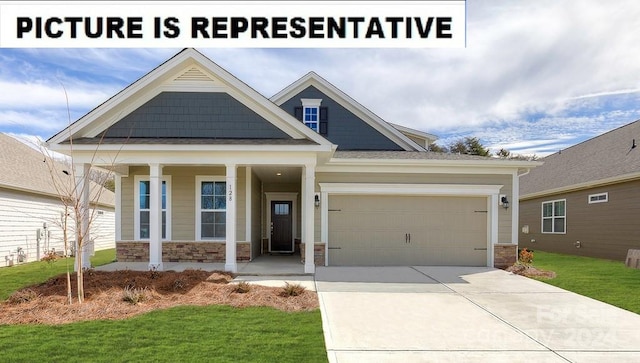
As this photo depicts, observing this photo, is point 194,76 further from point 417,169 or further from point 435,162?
point 435,162

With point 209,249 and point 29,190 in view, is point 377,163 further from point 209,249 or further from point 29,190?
point 29,190

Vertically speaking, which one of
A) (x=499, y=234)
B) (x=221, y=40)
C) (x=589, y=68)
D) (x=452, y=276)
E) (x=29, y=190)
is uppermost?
(x=589, y=68)

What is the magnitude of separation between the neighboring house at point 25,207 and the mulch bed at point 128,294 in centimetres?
510

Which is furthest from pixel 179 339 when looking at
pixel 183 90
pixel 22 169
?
pixel 22 169

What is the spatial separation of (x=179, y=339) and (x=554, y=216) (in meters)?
18.8

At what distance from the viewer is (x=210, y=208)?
13.1 m

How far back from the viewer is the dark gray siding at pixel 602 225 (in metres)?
14.6

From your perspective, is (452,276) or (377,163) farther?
(377,163)

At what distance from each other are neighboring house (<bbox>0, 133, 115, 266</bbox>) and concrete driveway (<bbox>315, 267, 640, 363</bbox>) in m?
9.43

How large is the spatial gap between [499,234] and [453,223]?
1.37m

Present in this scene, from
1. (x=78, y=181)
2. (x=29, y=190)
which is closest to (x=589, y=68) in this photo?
(x=78, y=181)

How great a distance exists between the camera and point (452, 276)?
35.3 feet

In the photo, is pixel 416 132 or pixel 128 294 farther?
pixel 416 132

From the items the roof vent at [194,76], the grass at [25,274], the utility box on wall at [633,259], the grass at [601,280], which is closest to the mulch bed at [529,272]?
the grass at [601,280]
